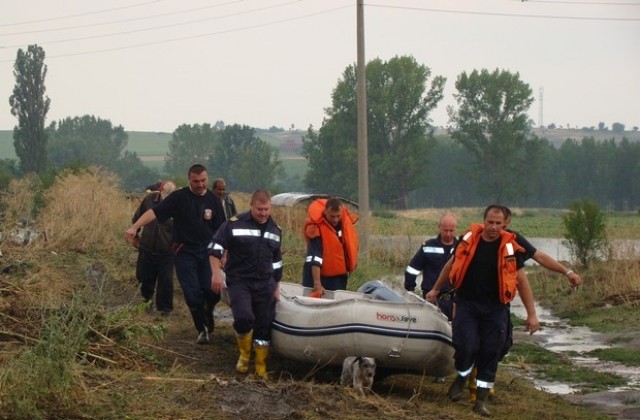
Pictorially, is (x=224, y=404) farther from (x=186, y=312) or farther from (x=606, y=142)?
(x=606, y=142)

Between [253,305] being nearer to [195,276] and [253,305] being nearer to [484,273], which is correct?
[195,276]

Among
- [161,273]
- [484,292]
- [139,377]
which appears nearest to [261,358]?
[139,377]

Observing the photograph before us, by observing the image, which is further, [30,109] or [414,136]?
[414,136]

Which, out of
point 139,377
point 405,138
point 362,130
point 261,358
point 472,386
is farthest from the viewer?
point 405,138

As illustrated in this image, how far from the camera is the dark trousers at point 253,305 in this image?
→ 10641 mm

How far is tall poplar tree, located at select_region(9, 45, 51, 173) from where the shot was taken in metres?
68.7

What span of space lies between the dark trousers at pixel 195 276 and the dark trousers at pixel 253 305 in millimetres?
1254

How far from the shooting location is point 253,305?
10789mm

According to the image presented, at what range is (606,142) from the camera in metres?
106

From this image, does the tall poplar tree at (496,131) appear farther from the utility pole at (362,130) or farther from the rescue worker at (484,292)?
the rescue worker at (484,292)

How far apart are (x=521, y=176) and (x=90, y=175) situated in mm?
58347

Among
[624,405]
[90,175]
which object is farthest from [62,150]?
[624,405]

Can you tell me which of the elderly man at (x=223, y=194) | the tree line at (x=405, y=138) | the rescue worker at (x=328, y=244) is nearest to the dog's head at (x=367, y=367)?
the rescue worker at (x=328, y=244)

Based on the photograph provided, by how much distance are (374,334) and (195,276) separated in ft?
8.65
